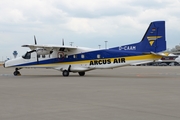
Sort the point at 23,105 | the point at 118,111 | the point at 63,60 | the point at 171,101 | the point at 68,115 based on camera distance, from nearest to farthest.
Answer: the point at 68,115 < the point at 118,111 < the point at 23,105 < the point at 171,101 < the point at 63,60

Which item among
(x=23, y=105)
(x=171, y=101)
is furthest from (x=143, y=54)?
(x=23, y=105)

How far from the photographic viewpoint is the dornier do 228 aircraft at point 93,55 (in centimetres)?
2828

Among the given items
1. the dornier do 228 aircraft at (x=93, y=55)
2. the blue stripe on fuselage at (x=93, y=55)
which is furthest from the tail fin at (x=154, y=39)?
the blue stripe on fuselage at (x=93, y=55)

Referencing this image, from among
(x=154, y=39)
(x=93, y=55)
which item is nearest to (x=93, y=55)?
(x=93, y=55)

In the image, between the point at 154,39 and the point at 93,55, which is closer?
the point at 154,39

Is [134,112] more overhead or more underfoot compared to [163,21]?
more underfoot

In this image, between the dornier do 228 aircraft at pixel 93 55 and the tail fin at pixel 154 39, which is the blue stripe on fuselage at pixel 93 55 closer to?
the dornier do 228 aircraft at pixel 93 55

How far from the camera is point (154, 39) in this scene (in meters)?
28.4

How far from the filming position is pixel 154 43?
93.1ft

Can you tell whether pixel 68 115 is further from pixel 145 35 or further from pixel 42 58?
pixel 42 58

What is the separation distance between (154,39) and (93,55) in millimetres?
5965

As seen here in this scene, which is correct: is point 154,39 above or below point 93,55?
above

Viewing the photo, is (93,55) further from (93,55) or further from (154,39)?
(154,39)

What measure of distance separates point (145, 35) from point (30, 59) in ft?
39.1
